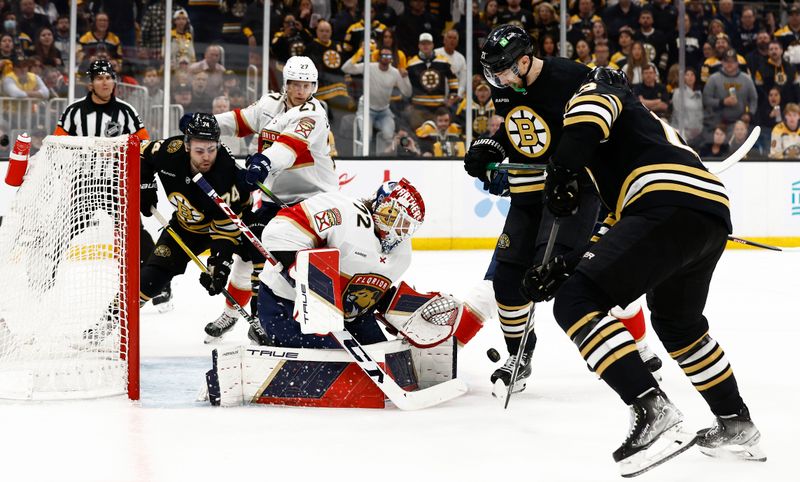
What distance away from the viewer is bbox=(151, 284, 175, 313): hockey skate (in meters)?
5.20

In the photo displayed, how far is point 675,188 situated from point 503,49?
0.80m

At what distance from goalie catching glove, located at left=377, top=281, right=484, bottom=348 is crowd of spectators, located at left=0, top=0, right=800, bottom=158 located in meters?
4.59

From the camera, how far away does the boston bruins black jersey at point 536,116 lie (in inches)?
128

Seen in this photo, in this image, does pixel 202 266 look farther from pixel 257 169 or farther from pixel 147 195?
pixel 257 169

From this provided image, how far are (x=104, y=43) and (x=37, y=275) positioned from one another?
15.4 feet

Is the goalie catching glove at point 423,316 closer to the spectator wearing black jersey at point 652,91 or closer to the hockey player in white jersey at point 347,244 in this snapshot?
the hockey player in white jersey at point 347,244

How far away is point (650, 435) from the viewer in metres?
2.26

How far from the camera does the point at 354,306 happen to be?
3.29m

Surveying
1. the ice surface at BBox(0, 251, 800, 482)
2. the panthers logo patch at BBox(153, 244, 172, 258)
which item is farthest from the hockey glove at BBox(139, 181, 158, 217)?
the ice surface at BBox(0, 251, 800, 482)

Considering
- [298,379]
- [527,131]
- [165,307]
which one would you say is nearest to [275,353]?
[298,379]

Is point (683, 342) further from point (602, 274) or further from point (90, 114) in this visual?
point (90, 114)

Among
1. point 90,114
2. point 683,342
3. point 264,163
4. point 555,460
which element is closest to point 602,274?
point 683,342


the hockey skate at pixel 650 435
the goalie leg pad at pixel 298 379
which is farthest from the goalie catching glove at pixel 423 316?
the hockey skate at pixel 650 435

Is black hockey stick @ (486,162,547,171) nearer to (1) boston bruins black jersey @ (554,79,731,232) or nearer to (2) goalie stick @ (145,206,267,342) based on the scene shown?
(1) boston bruins black jersey @ (554,79,731,232)
